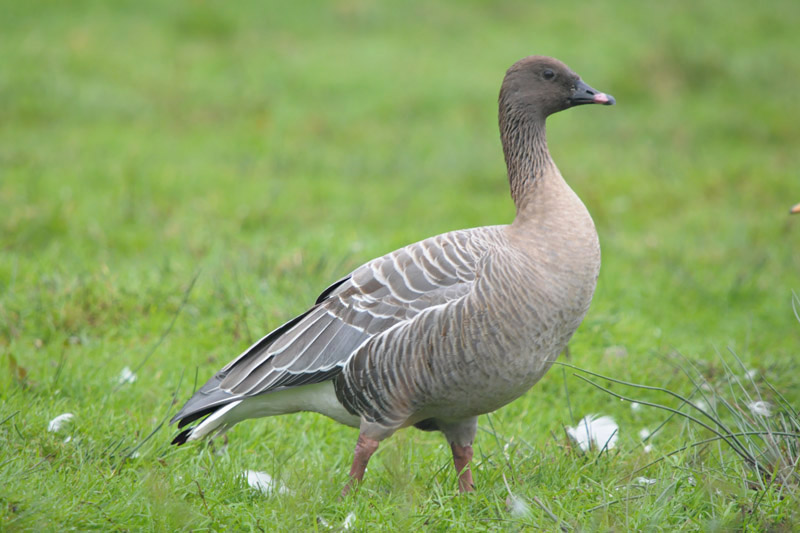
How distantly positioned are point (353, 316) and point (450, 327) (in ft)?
1.81

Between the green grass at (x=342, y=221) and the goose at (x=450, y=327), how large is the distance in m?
0.28

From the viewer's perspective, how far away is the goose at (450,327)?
12.2 feet

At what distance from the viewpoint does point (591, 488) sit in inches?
143

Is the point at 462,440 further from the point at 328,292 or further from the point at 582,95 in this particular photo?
the point at 582,95

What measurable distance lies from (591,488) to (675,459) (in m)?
0.52

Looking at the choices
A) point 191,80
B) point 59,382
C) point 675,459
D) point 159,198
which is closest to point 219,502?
point 59,382

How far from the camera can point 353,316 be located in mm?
4035

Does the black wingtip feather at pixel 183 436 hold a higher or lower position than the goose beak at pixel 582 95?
lower

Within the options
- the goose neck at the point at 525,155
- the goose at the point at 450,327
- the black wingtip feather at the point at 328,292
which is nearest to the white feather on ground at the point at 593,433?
the goose at the point at 450,327

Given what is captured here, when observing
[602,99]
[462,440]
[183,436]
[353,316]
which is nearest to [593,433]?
[462,440]

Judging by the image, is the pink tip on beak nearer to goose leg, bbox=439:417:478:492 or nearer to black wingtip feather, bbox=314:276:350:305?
black wingtip feather, bbox=314:276:350:305

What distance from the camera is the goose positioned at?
146 inches

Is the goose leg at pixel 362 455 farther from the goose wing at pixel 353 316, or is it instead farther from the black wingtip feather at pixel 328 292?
the black wingtip feather at pixel 328 292

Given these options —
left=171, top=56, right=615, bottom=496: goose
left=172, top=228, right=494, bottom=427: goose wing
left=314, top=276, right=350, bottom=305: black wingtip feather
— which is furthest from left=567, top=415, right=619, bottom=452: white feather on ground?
left=314, top=276, right=350, bottom=305: black wingtip feather
